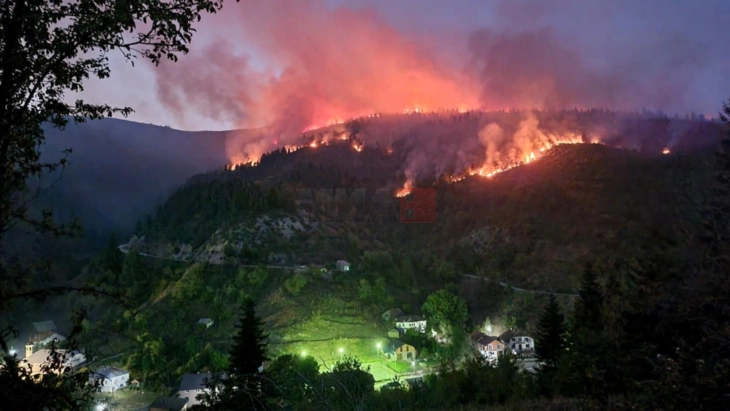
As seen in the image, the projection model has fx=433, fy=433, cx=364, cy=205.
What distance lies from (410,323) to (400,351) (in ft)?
16.6

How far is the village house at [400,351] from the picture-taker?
103 ft

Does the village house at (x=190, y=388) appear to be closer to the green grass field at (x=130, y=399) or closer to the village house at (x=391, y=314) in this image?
the green grass field at (x=130, y=399)

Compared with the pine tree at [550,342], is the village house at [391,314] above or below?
below

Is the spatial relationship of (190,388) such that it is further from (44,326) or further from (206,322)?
(44,326)

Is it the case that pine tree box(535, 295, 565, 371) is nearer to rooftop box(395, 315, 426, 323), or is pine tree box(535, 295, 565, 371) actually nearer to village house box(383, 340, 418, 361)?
village house box(383, 340, 418, 361)

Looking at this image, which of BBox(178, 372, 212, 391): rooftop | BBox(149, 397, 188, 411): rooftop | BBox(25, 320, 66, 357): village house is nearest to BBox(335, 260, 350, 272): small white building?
BBox(178, 372, 212, 391): rooftop

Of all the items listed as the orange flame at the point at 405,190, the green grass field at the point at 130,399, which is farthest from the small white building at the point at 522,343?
the orange flame at the point at 405,190

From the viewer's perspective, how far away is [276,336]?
31969mm

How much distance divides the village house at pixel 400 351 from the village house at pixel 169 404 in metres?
14.0

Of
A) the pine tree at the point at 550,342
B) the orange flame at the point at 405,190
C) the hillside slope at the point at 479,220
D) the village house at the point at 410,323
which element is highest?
the orange flame at the point at 405,190

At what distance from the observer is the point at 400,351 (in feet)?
104

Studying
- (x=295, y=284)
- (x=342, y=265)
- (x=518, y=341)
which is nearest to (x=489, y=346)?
(x=518, y=341)

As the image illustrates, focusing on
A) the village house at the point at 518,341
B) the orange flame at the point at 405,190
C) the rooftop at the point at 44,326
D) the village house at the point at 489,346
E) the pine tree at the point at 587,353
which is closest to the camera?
the pine tree at the point at 587,353

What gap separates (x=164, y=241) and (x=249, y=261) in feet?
59.4
